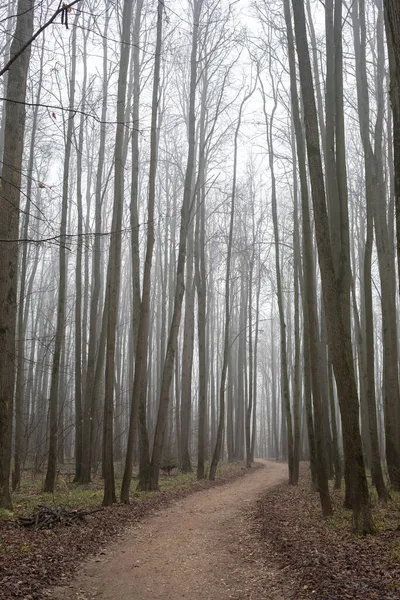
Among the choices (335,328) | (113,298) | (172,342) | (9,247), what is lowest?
(335,328)

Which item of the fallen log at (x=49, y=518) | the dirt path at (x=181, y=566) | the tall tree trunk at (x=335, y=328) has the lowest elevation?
the dirt path at (x=181, y=566)

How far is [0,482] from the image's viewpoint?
7773mm

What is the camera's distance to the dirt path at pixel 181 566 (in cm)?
463

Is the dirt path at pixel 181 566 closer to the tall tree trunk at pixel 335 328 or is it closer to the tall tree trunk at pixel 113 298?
the tall tree trunk at pixel 113 298

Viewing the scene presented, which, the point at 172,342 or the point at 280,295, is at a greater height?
the point at 280,295

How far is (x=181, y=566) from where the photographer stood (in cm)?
555

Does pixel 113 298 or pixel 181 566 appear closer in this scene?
pixel 181 566

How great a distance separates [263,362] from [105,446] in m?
43.8

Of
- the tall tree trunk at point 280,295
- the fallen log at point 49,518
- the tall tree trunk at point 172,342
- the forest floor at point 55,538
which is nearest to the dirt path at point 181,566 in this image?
the forest floor at point 55,538

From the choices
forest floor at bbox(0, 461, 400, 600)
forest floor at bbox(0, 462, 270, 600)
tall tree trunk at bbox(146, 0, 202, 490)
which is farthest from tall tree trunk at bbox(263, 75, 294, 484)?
forest floor at bbox(0, 461, 400, 600)

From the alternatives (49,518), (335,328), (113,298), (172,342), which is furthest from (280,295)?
(49,518)

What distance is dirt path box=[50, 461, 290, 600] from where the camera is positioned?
4629mm

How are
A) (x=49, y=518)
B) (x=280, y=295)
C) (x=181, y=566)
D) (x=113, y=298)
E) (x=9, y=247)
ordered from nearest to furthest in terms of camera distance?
(x=181, y=566) → (x=49, y=518) → (x=9, y=247) → (x=113, y=298) → (x=280, y=295)

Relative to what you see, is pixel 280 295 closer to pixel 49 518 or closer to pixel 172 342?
pixel 172 342
